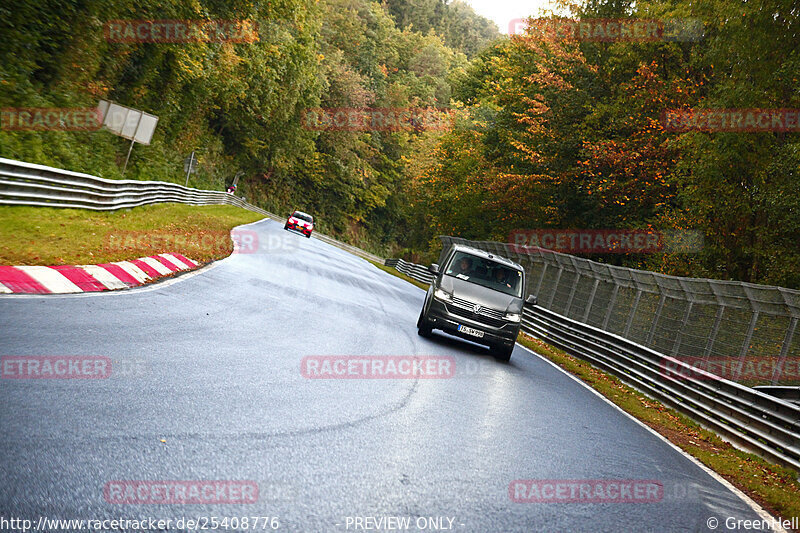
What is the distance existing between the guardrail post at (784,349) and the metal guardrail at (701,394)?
629 millimetres

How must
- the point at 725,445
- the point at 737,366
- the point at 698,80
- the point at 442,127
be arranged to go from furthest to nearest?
1. the point at 442,127
2. the point at 698,80
3. the point at 737,366
4. the point at 725,445

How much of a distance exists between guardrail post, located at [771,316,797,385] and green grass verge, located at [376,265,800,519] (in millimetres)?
1305

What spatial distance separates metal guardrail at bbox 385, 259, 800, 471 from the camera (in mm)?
9047

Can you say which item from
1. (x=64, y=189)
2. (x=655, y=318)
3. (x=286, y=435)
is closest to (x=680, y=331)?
(x=655, y=318)

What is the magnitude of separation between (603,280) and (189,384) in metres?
13.8

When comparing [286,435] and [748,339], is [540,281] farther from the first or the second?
[286,435]

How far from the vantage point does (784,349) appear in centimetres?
1030

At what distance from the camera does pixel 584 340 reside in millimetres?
17719

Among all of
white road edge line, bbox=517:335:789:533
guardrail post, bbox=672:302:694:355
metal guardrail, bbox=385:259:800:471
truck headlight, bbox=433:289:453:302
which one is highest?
guardrail post, bbox=672:302:694:355

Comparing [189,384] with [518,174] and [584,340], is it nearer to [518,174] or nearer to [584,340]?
[584,340]

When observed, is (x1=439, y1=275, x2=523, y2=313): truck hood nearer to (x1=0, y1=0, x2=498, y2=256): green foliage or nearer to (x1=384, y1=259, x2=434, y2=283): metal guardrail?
(x1=0, y1=0, x2=498, y2=256): green foliage

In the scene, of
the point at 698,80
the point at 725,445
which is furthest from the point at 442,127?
the point at 725,445

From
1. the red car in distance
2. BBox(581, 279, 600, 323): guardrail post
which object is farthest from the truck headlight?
the red car in distance

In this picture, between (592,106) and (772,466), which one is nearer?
(772,466)
